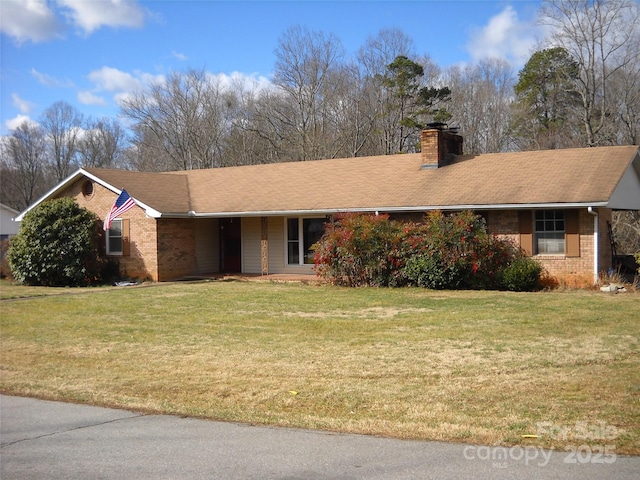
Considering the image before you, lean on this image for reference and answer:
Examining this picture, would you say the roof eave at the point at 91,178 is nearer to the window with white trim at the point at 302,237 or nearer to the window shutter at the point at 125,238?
the window shutter at the point at 125,238

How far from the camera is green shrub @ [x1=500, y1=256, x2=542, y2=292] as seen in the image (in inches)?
719

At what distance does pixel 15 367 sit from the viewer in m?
10.7

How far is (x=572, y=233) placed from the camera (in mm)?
18828

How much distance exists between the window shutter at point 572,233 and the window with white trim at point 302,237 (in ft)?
26.1

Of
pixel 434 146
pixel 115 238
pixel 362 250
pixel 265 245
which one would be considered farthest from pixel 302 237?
pixel 115 238

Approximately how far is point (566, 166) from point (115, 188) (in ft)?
49.0

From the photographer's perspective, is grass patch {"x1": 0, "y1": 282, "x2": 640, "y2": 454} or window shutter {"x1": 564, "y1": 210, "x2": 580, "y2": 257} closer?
grass patch {"x1": 0, "y1": 282, "x2": 640, "y2": 454}

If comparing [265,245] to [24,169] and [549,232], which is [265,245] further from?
[24,169]

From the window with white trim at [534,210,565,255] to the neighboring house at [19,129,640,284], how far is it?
3cm

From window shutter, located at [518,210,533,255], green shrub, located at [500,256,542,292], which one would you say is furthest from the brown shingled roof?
green shrub, located at [500,256,542,292]

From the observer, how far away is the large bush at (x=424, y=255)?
18.6m

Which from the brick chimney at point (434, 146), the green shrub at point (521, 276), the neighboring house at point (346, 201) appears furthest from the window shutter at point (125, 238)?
the green shrub at point (521, 276)

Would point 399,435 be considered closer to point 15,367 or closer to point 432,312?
point 15,367

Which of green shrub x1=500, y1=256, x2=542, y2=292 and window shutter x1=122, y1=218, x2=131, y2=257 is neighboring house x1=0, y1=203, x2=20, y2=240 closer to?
window shutter x1=122, y1=218, x2=131, y2=257
